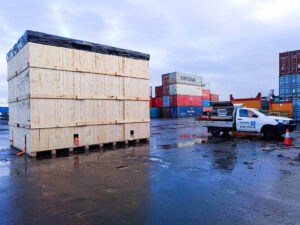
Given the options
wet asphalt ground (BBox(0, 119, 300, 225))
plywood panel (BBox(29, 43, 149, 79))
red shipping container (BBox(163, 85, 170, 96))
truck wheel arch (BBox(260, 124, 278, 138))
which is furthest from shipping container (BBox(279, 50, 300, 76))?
red shipping container (BBox(163, 85, 170, 96))

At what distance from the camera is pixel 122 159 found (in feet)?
25.5

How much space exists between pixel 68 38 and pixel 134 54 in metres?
3.45

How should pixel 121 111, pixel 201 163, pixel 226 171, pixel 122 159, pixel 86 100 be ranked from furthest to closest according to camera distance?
pixel 121 111
pixel 86 100
pixel 122 159
pixel 201 163
pixel 226 171

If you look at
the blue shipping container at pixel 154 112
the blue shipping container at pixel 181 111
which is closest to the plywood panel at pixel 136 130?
the blue shipping container at pixel 181 111

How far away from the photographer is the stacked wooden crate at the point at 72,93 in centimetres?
838

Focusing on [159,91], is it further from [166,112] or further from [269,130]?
[269,130]

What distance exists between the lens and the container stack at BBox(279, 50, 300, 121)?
24.9m

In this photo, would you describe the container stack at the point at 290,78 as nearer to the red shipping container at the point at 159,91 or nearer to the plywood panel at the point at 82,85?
the plywood panel at the point at 82,85

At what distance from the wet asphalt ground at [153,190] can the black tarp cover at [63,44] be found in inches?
180

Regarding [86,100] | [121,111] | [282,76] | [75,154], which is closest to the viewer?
[75,154]

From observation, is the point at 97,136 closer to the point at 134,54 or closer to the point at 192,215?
the point at 134,54

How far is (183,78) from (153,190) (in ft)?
148

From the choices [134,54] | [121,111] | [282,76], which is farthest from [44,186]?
[282,76]

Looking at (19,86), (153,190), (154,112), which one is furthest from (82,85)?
(154,112)
